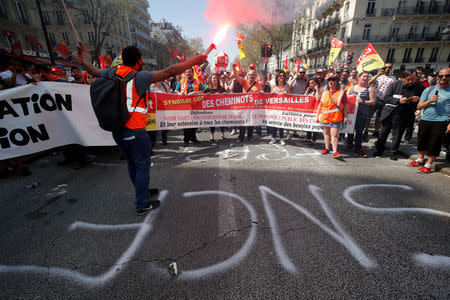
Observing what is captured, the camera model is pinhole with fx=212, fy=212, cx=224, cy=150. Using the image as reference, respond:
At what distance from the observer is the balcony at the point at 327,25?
34.0 m

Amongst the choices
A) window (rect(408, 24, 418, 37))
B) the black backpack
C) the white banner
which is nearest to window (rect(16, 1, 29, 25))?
the white banner

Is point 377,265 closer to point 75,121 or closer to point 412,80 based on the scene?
point 412,80

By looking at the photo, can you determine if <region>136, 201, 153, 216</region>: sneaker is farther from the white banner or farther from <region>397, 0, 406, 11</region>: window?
<region>397, 0, 406, 11</region>: window

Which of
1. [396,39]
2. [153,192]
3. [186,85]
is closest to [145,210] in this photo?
[153,192]

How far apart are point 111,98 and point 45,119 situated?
9.18 feet

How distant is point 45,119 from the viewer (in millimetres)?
4062

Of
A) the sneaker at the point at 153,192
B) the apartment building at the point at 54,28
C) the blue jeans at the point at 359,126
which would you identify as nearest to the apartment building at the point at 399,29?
the apartment building at the point at 54,28

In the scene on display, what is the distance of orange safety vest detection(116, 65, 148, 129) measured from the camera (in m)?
2.41

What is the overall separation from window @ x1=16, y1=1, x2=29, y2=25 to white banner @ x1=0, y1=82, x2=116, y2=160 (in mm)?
29394

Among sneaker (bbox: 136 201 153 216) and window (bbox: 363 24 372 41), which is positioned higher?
window (bbox: 363 24 372 41)

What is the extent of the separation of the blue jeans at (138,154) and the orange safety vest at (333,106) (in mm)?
4009

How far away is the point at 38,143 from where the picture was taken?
4.02 meters

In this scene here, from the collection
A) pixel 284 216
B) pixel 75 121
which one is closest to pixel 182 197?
pixel 284 216

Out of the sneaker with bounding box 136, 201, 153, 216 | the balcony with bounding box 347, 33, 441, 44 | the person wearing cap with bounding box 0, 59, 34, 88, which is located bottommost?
the sneaker with bounding box 136, 201, 153, 216
